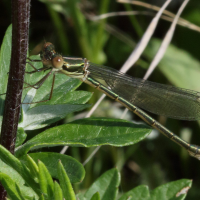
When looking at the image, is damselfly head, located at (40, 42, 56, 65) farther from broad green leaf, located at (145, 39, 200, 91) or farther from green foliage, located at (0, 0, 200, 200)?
broad green leaf, located at (145, 39, 200, 91)

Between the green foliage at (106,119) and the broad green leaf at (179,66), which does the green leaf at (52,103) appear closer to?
the green foliage at (106,119)

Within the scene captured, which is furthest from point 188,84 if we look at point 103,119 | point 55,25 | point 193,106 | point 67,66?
point 103,119

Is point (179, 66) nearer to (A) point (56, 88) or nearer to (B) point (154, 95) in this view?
(B) point (154, 95)

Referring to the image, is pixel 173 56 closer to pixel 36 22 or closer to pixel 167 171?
pixel 167 171

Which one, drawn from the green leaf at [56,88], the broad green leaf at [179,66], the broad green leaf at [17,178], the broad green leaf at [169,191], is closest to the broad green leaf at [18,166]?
the broad green leaf at [17,178]

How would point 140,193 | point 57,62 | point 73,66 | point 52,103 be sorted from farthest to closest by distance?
point 73,66, point 57,62, point 140,193, point 52,103

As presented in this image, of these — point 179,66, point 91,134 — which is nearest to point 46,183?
point 91,134

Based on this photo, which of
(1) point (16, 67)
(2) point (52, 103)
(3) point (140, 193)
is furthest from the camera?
(3) point (140, 193)

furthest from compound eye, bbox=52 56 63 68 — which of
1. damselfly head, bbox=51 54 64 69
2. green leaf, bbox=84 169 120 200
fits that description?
green leaf, bbox=84 169 120 200
